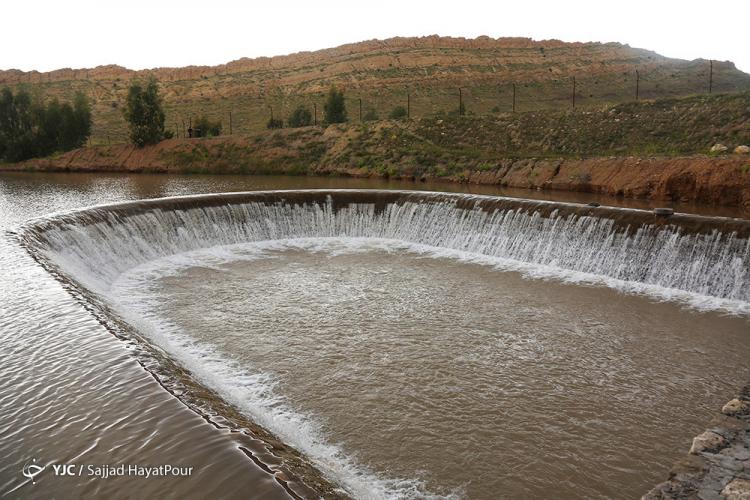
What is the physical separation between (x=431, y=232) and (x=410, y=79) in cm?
6034

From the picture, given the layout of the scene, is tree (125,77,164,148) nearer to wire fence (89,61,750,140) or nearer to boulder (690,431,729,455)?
wire fence (89,61,750,140)

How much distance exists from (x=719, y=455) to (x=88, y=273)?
13284mm

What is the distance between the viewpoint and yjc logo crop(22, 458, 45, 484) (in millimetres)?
4977

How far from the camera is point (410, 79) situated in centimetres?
7581

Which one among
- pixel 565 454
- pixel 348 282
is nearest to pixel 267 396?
pixel 565 454

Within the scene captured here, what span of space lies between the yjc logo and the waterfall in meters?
7.66

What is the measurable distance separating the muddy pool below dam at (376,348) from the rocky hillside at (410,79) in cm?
4086

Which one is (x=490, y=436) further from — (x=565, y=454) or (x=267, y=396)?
(x=267, y=396)

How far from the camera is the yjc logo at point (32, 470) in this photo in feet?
16.3

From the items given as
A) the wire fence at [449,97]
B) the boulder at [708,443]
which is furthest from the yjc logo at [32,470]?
the wire fence at [449,97]

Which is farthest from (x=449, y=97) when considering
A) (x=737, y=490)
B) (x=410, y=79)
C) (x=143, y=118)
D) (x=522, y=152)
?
(x=737, y=490)

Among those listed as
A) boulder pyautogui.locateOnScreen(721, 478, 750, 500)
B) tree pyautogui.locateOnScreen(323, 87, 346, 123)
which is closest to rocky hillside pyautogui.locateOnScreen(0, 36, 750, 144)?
tree pyautogui.locateOnScreen(323, 87, 346, 123)

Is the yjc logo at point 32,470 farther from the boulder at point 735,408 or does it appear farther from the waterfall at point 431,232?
the boulder at point 735,408

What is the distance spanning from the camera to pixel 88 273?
1400cm
